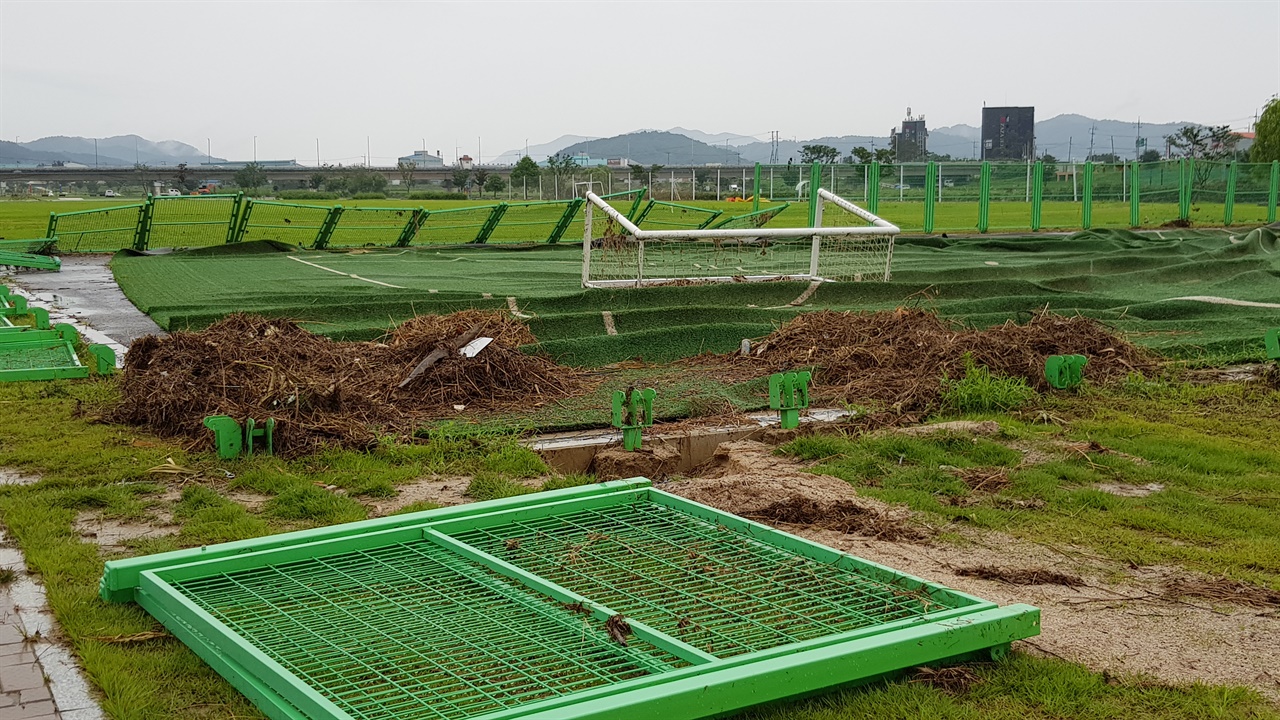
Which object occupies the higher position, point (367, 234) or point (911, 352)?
point (367, 234)

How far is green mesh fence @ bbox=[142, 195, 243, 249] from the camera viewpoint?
800 inches

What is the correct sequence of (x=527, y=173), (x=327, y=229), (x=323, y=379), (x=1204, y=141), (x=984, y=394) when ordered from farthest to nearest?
(x=527, y=173), (x=1204, y=141), (x=327, y=229), (x=984, y=394), (x=323, y=379)

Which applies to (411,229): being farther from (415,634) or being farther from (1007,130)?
(1007,130)

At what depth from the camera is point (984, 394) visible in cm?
727

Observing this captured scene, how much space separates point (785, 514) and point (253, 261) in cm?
1483

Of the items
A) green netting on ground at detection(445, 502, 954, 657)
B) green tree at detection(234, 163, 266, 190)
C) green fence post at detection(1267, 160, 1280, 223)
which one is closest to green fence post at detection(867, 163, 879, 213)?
green fence post at detection(1267, 160, 1280, 223)

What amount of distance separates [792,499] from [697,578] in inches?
44.7

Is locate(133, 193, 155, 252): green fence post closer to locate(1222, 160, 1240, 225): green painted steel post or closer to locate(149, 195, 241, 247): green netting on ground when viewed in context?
locate(149, 195, 241, 247): green netting on ground

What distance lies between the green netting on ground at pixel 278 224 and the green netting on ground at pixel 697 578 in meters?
17.4

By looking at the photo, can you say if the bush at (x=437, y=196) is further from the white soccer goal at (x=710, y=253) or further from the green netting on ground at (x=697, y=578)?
the green netting on ground at (x=697, y=578)

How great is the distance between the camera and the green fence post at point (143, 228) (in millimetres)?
19859

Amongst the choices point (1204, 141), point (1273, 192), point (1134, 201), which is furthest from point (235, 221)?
point (1204, 141)

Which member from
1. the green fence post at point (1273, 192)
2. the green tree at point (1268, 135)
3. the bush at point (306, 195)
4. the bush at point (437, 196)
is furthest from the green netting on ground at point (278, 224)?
the green tree at point (1268, 135)

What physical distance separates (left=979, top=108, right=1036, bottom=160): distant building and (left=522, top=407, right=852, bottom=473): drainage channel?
9366 cm
